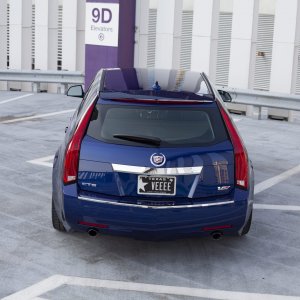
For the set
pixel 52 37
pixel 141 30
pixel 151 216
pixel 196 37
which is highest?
pixel 141 30

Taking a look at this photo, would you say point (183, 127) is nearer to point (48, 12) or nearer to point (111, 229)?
point (111, 229)

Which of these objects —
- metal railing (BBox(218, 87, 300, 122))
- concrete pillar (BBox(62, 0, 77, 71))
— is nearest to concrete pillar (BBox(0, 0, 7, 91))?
concrete pillar (BBox(62, 0, 77, 71))

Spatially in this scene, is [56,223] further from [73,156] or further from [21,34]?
[21,34]

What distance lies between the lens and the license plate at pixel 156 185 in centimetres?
543

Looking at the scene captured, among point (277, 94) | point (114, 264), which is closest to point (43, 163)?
point (114, 264)

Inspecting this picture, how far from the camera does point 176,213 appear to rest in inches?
213

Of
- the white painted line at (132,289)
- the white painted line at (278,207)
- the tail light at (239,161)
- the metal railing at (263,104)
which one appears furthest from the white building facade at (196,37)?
the white painted line at (132,289)

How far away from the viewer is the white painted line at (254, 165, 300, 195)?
8.39m

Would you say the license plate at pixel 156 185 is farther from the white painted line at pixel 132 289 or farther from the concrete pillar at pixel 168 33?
the concrete pillar at pixel 168 33

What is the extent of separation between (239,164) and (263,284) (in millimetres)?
1026

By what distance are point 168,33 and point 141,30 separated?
0.67 metres

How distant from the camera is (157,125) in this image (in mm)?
5660

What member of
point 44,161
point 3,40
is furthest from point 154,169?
point 3,40

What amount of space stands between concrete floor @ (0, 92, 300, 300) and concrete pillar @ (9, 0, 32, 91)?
398 inches
